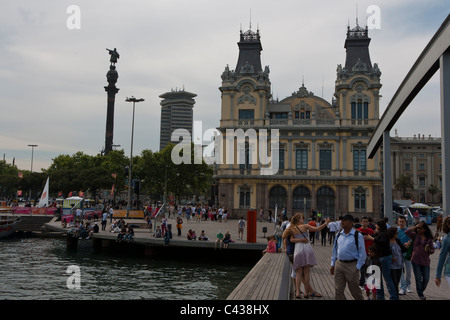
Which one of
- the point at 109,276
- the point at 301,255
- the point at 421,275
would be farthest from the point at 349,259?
the point at 109,276

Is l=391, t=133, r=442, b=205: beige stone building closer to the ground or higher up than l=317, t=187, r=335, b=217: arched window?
higher up

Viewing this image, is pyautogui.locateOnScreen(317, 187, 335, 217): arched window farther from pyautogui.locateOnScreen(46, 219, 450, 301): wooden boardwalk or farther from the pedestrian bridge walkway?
the pedestrian bridge walkway

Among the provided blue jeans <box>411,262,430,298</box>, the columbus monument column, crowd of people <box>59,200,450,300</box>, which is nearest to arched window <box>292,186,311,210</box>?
crowd of people <box>59,200,450,300</box>

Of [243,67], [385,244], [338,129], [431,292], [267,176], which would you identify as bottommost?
[431,292]

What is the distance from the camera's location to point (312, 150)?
53.4 metres

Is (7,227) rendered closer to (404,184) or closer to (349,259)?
(349,259)

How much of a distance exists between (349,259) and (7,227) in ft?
136

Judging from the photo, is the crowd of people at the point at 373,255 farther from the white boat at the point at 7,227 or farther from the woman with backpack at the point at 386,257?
the white boat at the point at 7,227

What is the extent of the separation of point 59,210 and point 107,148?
46.0 meters

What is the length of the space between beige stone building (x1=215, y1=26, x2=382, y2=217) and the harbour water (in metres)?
25.1

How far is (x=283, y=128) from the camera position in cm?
5391

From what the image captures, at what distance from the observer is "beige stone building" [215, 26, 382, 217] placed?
51.9m

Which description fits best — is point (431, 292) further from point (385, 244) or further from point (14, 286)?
point (14, 286)
